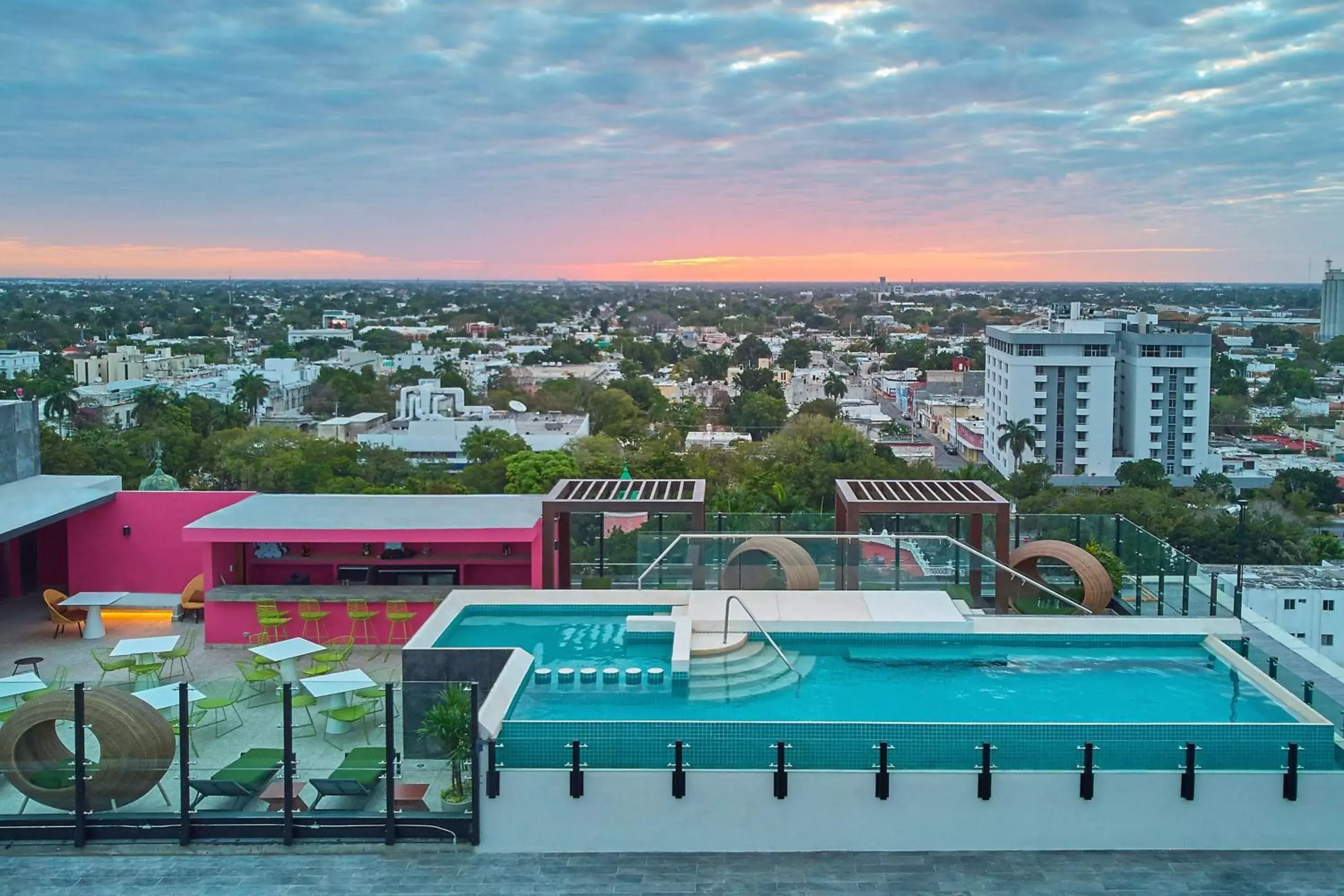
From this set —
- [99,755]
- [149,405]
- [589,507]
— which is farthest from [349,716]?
[149,405]

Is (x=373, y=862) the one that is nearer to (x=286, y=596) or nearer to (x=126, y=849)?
(x=126, y=849)

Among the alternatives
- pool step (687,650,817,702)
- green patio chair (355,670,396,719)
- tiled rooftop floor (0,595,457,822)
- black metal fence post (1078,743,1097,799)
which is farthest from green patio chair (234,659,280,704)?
black metal fence post (1078,743,1097,799)

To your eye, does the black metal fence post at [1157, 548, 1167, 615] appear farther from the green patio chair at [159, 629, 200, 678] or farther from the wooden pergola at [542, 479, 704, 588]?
the green patio chair at [159, 629, 200, 678]

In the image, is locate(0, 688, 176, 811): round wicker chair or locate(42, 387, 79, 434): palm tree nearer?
locate(0, 688, 176, 811): round wicker chair

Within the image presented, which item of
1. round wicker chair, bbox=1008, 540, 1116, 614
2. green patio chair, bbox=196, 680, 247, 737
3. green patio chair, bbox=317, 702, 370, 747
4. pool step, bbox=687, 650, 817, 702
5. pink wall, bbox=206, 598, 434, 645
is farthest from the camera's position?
round wicker chair, bbox=1008, 540, 1116, 614

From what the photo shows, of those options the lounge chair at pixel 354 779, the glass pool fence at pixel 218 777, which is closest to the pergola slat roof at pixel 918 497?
the glass pool fence at pixel 218 777

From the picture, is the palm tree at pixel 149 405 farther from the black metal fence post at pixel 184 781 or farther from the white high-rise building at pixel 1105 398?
the black metal fence post at pixel 184 781
